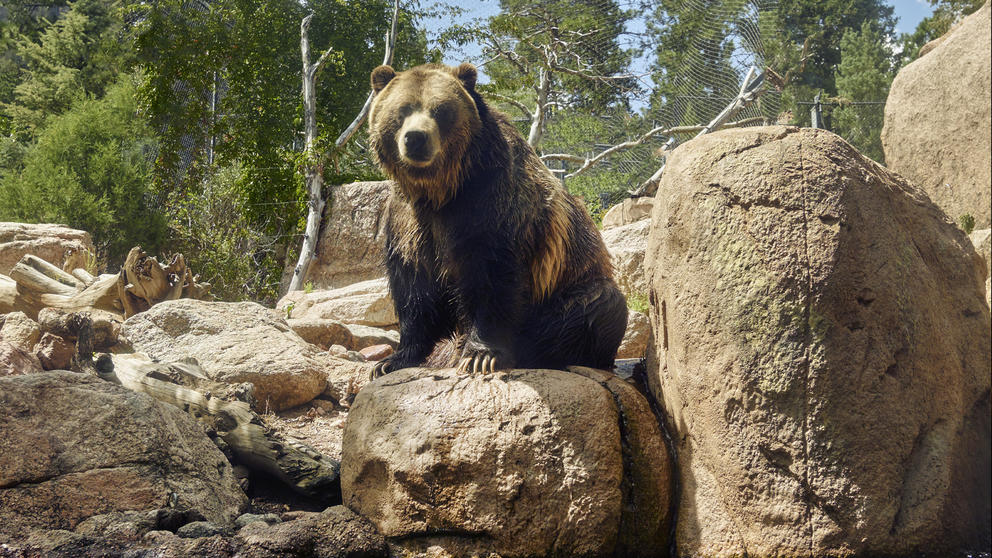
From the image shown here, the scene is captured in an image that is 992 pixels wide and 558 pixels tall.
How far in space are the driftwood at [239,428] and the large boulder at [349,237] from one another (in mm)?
6885

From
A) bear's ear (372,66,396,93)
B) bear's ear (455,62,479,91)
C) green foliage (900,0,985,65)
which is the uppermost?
green foliage (900,0,985,65)

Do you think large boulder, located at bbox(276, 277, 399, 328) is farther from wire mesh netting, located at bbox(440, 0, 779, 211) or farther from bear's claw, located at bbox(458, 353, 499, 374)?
bear's claw, located at bbox(458, 353, 499, 374)

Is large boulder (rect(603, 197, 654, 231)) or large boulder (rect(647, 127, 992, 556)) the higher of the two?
large boulder (rect(603, 197, 654, 231))

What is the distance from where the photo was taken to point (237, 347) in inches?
205

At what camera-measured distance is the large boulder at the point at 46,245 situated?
5809 mm

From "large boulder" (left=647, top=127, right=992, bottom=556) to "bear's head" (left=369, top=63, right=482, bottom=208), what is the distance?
1.17 metres

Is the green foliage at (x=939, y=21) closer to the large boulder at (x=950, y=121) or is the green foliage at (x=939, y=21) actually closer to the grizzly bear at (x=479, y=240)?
the large boulder at (x=950, y=121)

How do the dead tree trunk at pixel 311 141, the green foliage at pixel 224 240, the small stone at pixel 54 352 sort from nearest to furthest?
the small stone at pixel 54 352, the green foliage at pixel 224 240, the dead tree trunk at pixel 311 141

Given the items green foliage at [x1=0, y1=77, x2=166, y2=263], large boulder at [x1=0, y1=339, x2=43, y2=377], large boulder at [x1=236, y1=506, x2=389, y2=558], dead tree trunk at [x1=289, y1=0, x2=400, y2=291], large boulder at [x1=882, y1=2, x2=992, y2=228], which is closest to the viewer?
large boulder at [x1=882, y1=2, x2=992, y2=228]

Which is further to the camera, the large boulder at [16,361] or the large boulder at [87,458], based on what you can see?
the large boulder at [16,361]

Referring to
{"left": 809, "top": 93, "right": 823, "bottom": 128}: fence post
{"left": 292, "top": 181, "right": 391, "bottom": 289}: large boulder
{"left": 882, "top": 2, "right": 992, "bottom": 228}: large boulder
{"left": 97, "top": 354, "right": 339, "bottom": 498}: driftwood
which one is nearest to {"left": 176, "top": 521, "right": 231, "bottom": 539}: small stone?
{"left": 97, "top": 354, "right": 339, "bottom": 498}: driftwood

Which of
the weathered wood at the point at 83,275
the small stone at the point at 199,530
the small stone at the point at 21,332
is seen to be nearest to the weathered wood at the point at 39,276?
the weathered wood at the point at 83,275

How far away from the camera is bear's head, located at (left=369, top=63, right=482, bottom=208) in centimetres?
316

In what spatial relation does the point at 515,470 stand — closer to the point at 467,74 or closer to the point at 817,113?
the point at 467,74
